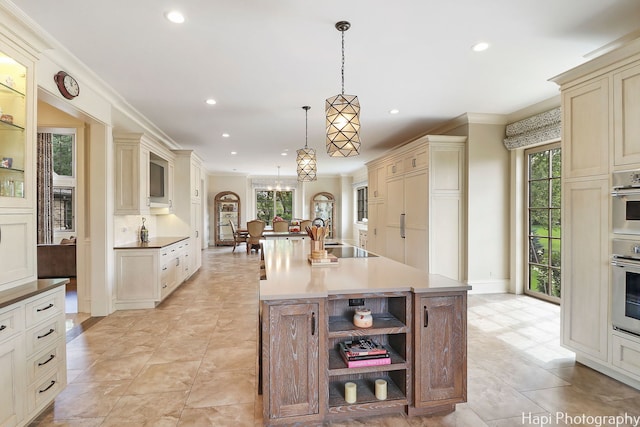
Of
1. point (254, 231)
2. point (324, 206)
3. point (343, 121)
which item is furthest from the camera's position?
point (324, 206)

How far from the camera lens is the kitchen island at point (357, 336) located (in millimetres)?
1822

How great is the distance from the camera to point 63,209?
23.3 ft

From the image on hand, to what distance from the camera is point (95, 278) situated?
3998mm

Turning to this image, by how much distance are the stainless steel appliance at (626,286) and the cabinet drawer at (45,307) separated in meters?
3.88

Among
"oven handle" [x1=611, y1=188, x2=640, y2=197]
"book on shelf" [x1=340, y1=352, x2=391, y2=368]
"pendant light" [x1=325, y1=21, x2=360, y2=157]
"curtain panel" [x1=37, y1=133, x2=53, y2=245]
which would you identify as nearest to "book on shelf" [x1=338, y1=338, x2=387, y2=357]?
"book on shelf" [x1=340, y1=352, x2=391, y2=368]

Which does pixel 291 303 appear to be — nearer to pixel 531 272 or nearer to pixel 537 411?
pixel 537 411

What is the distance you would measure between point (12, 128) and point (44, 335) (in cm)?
133

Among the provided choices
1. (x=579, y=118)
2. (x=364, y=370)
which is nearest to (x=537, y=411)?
(x=364, y=370)

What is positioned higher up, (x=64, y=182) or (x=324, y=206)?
(x=64, y=182)

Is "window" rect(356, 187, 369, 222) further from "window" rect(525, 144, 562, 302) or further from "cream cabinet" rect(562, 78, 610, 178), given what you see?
"cream cabinet" rect(562, 78, 610, 178)

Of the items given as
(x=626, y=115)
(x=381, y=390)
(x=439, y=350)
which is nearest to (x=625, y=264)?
(x=626, y=115)

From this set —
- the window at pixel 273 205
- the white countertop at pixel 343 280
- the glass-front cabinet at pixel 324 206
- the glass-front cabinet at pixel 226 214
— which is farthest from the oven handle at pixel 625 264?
the glass-front cabinet at pixel 226 214

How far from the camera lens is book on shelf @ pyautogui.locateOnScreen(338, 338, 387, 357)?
1997 millimetres

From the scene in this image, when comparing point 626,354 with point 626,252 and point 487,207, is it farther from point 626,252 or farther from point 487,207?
point 487,207
